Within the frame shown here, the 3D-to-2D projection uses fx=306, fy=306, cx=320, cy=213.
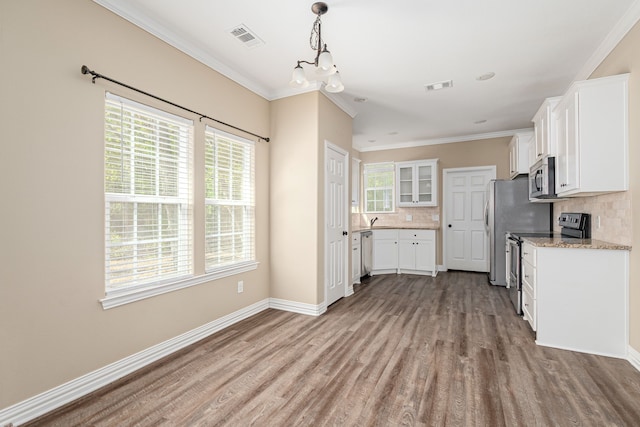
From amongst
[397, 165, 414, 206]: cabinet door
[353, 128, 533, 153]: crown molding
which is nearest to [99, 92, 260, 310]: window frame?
[397, 165, 414, 206]: cabinet door

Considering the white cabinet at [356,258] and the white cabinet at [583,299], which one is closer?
the white cabinet at [583,299]

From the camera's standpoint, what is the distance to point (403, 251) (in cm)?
597

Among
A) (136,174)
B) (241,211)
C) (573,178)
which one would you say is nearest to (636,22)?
(573,178)

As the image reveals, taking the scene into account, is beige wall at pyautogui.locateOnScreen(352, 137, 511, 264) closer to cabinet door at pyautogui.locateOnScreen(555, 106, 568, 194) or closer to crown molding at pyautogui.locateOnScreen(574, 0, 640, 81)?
crown molding at pyautogui.locateOnScreen(574, 0, 640, 81)

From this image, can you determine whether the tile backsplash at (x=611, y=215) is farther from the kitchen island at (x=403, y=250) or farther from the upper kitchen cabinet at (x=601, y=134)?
the kitchen island at (x=403, y=250)

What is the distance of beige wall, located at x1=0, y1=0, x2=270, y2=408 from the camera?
5.73 feet

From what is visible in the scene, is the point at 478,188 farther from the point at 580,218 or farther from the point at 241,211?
the point at 241,211

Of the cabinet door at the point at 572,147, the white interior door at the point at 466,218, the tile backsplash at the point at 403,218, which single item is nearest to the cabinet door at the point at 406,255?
the tile backsplash at the point at 403,218

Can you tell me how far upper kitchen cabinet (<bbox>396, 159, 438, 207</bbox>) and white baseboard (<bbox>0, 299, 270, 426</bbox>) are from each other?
4.66 m

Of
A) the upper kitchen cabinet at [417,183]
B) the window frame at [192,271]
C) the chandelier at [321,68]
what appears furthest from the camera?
the upper kitchen cabinet at [417,183]

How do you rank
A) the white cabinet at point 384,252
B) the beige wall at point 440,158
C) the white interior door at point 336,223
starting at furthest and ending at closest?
the white cabinet at point 384,252 → the beige wall at point 440,158 → the white interior door at point 336,223

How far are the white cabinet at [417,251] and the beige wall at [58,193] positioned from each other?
14.8 ft

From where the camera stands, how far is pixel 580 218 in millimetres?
3271

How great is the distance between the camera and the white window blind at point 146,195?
2258 millimetres
